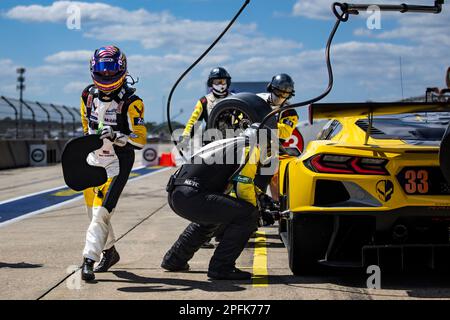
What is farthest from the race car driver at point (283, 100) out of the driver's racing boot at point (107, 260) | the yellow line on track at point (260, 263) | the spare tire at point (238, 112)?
the driver's racing boot at point (107, 260)

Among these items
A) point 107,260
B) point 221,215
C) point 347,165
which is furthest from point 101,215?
point 347,165

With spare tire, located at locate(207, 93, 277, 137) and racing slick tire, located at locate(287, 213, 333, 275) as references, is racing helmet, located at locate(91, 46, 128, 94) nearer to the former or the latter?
spare tire, located at locate(207, 93, 277, 137)

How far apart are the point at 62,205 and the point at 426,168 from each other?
822 cm

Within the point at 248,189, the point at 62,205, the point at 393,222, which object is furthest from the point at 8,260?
the point at 62,205

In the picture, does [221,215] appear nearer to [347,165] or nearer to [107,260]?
[347,165]

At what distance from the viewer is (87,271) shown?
5906 millimetres

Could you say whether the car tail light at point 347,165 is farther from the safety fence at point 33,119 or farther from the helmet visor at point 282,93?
the safety fence at point 33,119

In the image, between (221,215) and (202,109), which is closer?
(221,215)

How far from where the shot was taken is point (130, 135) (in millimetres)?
6348

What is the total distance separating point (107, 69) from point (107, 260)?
1.65 metres

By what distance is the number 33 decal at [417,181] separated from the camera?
17.3 ft

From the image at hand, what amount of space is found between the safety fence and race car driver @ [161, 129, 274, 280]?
23068 millimetres

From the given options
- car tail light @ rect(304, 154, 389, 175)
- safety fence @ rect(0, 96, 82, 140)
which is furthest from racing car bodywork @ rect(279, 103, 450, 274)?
safety fence @ rect(0, 96, 82, 140)
